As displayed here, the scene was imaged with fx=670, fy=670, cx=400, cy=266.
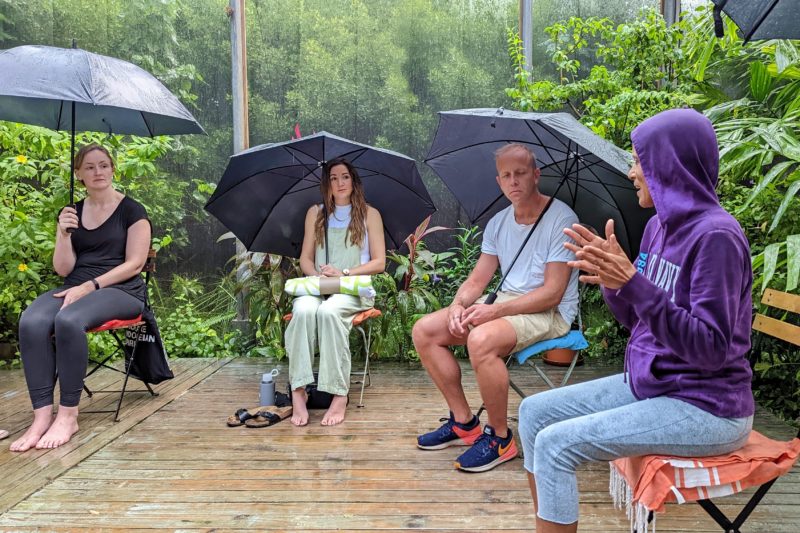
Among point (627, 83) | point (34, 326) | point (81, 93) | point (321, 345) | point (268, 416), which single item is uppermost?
point (627, 83)

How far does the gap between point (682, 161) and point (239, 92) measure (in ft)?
14.2

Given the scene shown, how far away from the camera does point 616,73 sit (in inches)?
172

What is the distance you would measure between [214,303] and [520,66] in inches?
118

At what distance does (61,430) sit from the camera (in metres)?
3.18

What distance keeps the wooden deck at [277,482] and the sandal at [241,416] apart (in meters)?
0.05

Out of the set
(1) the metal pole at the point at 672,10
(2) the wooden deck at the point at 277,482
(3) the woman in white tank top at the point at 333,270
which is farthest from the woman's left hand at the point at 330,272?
(1) the metal pole at the point at 672,10

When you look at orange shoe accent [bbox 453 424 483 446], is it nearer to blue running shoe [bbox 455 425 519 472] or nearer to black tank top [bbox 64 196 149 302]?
blue running shoe [bbox 455 425 519 472]

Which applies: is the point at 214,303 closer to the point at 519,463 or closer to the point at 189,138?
the point at 189,138

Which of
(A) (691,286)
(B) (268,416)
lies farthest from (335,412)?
(A) (691,286)

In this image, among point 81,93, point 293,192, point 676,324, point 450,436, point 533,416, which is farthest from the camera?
point 293,192

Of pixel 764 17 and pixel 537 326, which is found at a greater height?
pixel 764 17

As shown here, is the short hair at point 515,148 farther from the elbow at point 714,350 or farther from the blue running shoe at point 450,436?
the elbow at point 714,350

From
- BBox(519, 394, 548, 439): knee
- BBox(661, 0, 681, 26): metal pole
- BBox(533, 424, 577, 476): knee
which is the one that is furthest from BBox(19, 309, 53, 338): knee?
BBox(661, 0, 681, 26): metal pole

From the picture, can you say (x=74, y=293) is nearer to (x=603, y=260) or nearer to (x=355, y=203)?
(x=355, y=203)
